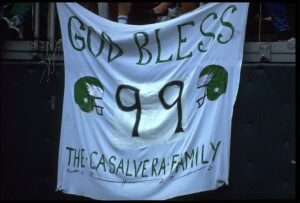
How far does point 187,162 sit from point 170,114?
Answer: 525 millimetres

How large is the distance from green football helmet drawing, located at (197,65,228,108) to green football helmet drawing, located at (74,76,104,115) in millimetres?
1086

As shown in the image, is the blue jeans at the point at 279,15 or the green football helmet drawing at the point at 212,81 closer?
the green football helmet drawing at the point at 212,81

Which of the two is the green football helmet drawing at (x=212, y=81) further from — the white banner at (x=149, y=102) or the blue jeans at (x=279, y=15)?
the blue jeans at (x=279, y=15)

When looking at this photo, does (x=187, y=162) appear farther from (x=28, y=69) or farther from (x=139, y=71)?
(x=28, y=69)

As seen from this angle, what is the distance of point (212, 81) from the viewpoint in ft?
19.7

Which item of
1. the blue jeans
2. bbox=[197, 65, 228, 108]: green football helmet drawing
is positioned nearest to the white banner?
bbox=[197, 65, 228, 108]: green football helmet drawing

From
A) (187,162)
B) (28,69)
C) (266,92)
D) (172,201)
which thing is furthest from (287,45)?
(28,69)

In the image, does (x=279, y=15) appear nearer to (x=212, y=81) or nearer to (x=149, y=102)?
(x=212, y=81)

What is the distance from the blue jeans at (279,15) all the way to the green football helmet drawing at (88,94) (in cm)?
199

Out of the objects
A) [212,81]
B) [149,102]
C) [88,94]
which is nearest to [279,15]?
[212,81]

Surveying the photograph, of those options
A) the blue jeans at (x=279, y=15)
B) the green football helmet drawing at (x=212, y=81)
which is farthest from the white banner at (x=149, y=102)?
the blue jeans at (x=279, y=15)

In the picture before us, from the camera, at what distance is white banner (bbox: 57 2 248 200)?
595cm

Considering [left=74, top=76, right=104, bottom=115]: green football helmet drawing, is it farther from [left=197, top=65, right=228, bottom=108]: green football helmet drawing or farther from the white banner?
[left=197, top=65, right=228, bottom=108]: green football helmet drawing

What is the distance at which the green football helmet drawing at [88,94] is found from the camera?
20.8 feet
